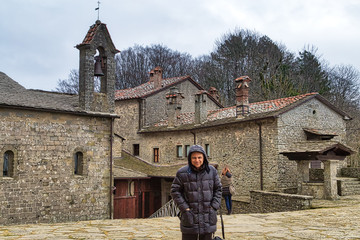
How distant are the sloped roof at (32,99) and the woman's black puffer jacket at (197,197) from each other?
372 inches

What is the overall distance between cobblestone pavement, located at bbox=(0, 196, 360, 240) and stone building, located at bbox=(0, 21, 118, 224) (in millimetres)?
4757

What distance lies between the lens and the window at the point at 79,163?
1409 cm

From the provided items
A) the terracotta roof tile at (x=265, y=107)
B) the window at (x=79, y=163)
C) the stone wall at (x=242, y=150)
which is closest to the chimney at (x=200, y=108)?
the terracotta roof tile at (x=265, y=107)

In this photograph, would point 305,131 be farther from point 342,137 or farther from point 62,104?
point 62,104

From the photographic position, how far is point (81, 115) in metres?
14.2

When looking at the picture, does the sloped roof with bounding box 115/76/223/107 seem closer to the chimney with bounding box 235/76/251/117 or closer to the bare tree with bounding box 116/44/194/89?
the chimney with bounding box 235/76/251/117

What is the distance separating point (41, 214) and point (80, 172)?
6.78 ft

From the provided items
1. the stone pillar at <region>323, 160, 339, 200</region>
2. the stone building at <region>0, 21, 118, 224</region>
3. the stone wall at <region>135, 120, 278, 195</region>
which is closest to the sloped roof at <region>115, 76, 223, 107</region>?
the stone wall at <region>135, 120, 278, 195</region>

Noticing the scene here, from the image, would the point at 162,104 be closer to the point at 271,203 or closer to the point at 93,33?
the point at 93,33

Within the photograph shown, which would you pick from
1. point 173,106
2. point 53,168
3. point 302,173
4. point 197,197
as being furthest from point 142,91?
point 197,197

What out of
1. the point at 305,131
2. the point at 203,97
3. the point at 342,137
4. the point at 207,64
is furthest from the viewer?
the point at 207,64

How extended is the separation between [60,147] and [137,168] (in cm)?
841

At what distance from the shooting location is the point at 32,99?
1352cm

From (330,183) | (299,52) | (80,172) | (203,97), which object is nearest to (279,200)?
(330,183)
